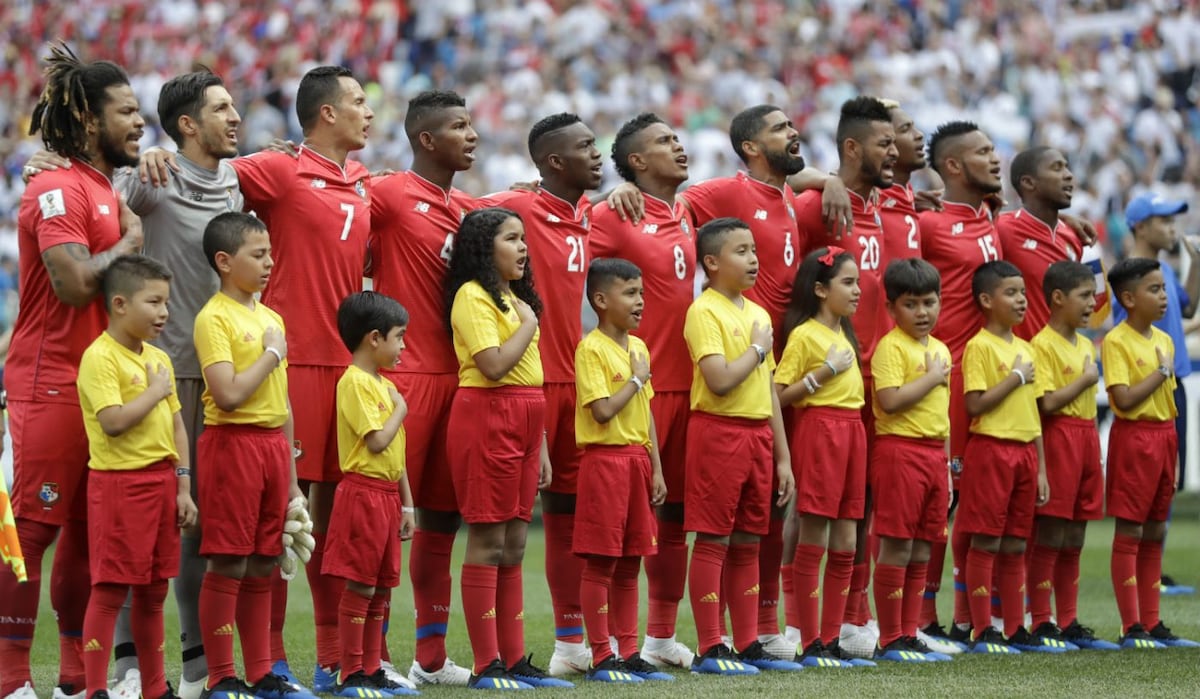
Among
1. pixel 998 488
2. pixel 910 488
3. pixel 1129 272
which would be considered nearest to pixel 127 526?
pixel 910 488

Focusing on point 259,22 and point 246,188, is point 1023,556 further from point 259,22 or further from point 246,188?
point 259,22

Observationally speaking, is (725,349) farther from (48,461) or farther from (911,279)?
(48,461)

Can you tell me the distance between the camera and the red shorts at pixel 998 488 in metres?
9.45

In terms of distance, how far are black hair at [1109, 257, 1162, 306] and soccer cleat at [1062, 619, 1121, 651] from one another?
6.10ft

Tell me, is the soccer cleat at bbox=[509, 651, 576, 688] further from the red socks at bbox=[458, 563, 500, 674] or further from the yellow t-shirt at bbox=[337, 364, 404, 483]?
the yellow t-shirt at bbox=[337, 364, 404, 483]

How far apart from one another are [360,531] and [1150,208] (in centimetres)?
558

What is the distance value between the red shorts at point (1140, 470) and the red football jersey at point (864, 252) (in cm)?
154

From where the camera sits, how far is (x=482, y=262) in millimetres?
8039

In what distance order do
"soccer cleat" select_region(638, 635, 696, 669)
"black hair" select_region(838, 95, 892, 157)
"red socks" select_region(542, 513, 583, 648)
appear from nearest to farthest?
1. "red socks" select_region(542, 513, 583, 648)
2. "soccer cleat" select_region(638, 635, 696, 669)
3. "black hair" select_region(838, 95, 892, 157)

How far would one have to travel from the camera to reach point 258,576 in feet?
24.2

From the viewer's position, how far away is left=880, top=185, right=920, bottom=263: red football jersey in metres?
9.83

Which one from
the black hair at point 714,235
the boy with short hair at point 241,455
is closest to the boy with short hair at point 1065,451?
the black hair at point 714,235

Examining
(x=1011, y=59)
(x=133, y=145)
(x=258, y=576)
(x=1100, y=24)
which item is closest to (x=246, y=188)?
(x=133, y=145)

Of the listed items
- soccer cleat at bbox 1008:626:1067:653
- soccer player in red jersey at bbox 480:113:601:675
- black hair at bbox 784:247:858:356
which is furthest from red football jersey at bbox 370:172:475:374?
soccer cleat at bbox 1008:626:1067:653
